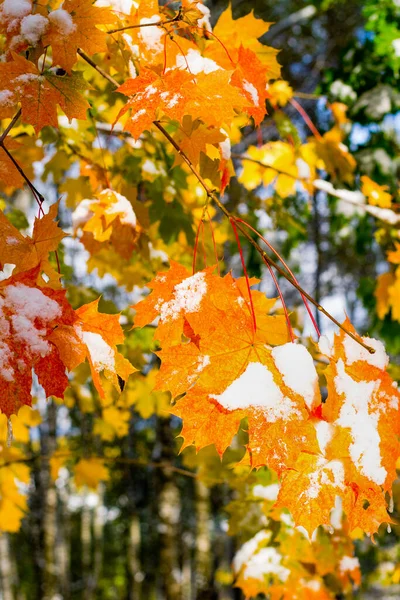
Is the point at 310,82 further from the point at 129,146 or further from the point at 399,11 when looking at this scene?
the point at 129,146

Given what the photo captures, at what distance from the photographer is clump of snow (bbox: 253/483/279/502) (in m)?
2.23

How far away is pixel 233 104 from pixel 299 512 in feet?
2.62

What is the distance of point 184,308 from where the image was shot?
1110 millimetres

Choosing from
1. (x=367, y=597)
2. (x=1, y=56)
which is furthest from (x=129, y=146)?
(x=367, y=597)

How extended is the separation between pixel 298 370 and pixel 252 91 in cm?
79

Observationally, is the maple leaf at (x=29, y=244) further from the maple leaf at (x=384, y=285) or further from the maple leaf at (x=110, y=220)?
the maple leaf at (x=384, y=285)

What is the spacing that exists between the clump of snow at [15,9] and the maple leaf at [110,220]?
24.7 inches

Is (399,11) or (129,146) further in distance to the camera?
(399,11)

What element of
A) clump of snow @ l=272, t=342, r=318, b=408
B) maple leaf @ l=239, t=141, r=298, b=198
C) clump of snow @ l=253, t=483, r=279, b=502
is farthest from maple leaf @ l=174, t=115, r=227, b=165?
clump of snow @ l=253, t=483, r=279, b=502

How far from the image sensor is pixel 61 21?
41.1 inches

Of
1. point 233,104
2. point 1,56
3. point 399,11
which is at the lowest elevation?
point 233,104

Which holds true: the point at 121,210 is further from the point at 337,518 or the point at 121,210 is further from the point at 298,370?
the point at 337,518

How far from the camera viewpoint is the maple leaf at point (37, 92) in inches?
40.6

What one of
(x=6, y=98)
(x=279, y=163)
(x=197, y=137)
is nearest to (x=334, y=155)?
(x=279, y=163)
